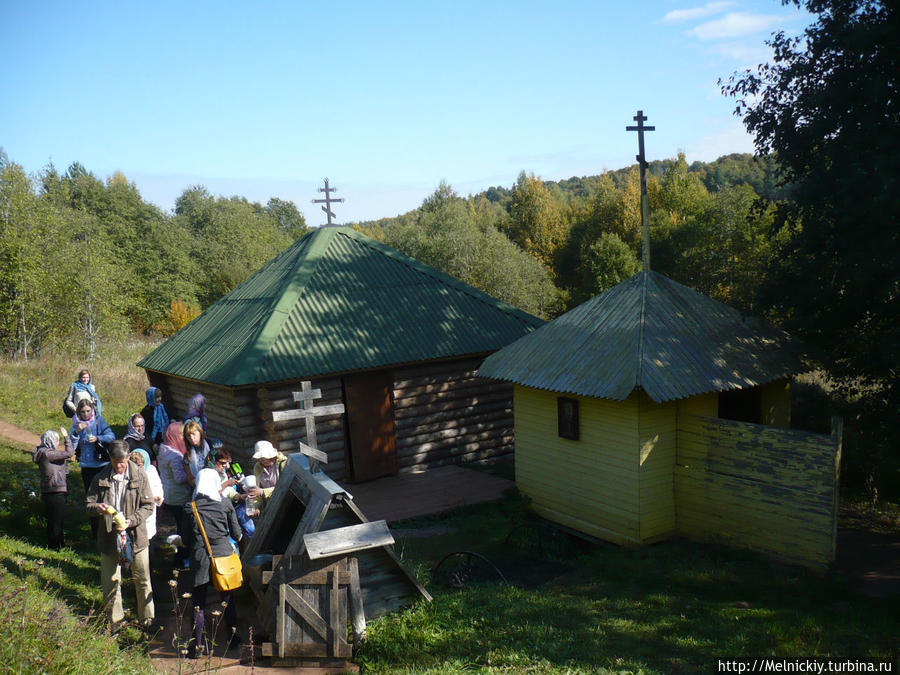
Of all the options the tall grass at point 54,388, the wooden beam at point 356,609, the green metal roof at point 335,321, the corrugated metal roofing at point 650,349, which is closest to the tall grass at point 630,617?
the wooden beam at point 356,609

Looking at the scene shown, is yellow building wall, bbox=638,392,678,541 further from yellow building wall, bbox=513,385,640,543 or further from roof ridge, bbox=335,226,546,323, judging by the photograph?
roof ridge, bbox=335,226,546,323

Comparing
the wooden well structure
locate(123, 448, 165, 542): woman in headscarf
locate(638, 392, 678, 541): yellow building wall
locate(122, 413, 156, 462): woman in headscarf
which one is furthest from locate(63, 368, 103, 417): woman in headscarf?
locate(638, 392, 678, 541): yellow building wall

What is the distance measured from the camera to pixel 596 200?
51.9 m

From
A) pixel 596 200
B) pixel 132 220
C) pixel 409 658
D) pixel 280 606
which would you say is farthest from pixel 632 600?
pixel 132 220

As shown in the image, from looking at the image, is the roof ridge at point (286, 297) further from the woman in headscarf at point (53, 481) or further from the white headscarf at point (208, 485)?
the white headscarf at point (208, 485)

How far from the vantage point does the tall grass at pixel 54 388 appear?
63.2 feet

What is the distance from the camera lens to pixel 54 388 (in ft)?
71.5

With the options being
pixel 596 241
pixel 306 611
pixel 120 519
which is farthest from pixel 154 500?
pixel 596 241

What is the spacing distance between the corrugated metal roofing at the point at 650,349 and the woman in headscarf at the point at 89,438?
666 centimetres

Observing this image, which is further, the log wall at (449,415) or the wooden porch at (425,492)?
the log wall at (449,415)

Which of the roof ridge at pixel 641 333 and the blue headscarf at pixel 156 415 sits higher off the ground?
the roof ridge at pixel 641 333

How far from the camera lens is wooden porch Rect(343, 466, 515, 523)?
13.1 metres

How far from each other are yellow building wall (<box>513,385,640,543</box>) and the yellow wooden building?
2 centimetres

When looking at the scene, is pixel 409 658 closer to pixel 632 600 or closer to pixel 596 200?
pixel 632 600
